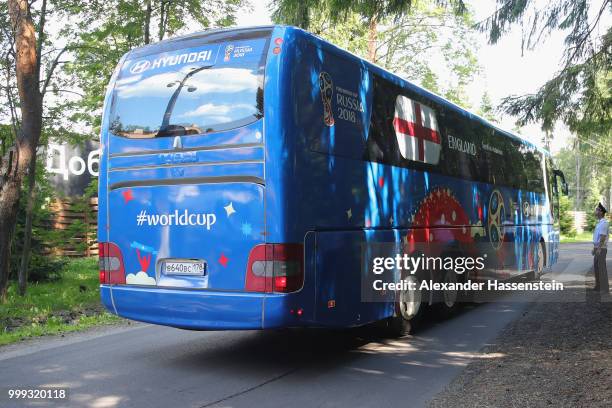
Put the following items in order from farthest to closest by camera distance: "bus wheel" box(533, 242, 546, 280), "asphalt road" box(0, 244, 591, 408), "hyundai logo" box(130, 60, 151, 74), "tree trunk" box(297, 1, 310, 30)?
"bus wheel" box(533, 242, 546, 280)
"tree trunk" box(297, 1, 310, 30)
"hyundai logo" box(130, 60, 151, 74)
"asphalt road" box(0, 244, 591, 408)

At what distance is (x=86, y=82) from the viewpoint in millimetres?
15172

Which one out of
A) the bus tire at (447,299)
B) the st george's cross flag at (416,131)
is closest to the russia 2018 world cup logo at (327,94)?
the st george's cross flag at (416,131)

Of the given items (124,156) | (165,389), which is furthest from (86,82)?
(165,389)

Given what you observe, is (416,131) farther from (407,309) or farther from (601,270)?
(601,270)

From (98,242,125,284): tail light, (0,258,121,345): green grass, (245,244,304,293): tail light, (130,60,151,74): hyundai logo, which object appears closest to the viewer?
(245,244,304,293): tail light

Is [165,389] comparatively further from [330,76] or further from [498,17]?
[498,17]

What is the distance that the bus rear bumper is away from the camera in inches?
239

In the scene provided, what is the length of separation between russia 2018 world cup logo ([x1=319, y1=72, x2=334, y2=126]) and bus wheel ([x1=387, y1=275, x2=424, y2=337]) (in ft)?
9.03

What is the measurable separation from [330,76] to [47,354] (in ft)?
16.0

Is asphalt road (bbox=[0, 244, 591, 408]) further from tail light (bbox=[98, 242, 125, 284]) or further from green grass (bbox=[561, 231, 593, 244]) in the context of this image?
green grass (bbox=[561, 231, 593, 244])

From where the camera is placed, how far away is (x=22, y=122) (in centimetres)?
1278

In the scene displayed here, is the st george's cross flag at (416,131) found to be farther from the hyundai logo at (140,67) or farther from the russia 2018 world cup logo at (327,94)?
the hyundai logo at (140,67)

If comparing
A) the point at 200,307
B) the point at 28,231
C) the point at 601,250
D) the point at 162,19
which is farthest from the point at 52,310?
the point at 601,250

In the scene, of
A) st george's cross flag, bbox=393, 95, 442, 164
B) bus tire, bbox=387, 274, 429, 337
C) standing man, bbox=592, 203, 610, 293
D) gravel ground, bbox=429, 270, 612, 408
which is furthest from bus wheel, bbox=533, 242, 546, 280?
bus tire, bbox=387, 274, 429, 337
